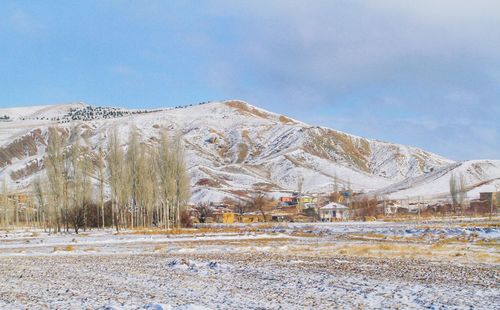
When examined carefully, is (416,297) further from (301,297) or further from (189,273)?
(189,273)

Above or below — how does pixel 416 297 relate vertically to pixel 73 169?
below

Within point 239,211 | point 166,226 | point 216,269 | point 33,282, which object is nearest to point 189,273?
point 216,269

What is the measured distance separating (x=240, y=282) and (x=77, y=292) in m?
4.19

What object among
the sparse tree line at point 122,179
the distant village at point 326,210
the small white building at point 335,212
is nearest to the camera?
the sparse tree line at point 122,179

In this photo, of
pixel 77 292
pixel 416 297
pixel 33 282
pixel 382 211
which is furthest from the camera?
pixel 382 211

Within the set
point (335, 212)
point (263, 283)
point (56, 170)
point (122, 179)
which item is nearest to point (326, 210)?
point (335, 212)

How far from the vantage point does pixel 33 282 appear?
1581 centimetres

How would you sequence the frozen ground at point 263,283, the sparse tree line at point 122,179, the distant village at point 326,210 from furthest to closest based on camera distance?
1. the distant village at point 326,210
2. the sparse tree line at point 122,179
3. the frozen ground at point 263,283

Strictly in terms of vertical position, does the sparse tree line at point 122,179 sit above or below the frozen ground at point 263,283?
above

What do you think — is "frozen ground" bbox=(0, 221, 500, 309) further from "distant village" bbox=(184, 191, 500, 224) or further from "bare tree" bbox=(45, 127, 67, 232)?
"distant village" bbox=(184, 191, 500, 224)

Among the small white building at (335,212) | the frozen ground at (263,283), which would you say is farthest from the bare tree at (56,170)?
the small white building at (335,212)

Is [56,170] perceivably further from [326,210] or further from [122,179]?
[326,210]

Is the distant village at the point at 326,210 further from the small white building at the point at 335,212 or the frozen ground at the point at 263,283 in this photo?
the frozen ground at the point at 263,283

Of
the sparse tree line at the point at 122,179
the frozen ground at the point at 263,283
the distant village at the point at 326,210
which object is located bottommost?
the distant village at the point at 326,210
